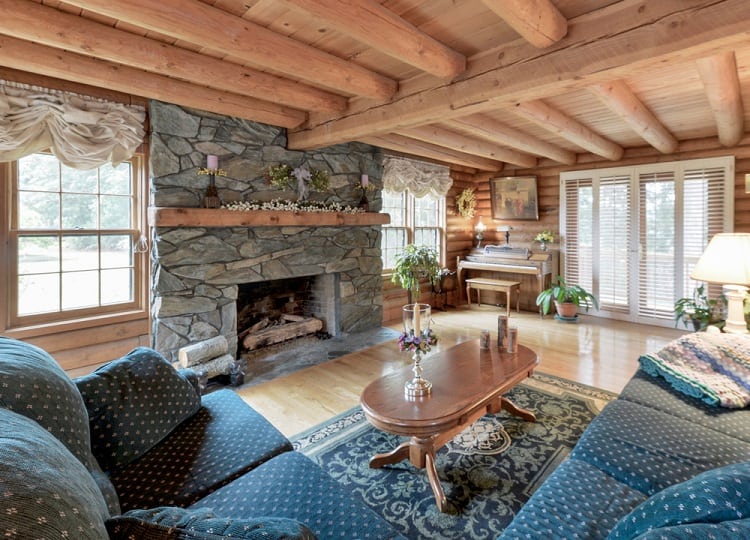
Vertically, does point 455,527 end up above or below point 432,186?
below

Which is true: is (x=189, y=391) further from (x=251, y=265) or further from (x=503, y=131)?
(x=503, y=131)

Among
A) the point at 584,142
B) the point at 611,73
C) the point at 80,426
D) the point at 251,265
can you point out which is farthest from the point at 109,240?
the point at 584,142

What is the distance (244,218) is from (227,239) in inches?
11.0

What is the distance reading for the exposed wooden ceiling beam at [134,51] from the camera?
6.73ft

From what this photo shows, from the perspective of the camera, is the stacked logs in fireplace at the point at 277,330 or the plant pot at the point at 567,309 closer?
the stacked logs in fireplace at the point at 277,330

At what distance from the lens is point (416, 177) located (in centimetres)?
577

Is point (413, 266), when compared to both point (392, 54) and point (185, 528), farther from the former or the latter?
point (185, 528)

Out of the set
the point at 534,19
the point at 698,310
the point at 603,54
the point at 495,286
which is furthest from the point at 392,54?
the point at 495,286

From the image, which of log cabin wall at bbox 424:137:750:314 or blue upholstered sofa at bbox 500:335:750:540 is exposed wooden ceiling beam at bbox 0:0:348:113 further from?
log cabin wall at bbox 424:137:750:314

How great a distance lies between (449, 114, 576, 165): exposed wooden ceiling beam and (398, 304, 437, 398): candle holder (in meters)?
2.43

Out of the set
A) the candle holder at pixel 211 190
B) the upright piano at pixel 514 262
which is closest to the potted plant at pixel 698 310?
the upright piano at pixel 514 262

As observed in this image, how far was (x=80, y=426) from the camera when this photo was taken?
51.3 inches

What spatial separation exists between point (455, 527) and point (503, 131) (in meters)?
3.91

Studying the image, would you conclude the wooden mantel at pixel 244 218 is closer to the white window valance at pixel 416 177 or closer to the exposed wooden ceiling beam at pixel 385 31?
the white window valance at pixel 416 177
